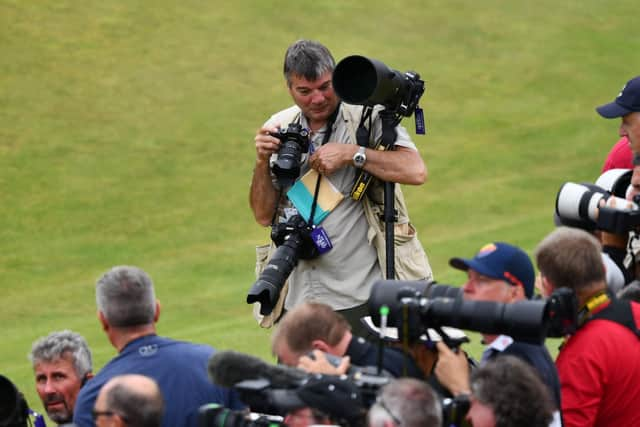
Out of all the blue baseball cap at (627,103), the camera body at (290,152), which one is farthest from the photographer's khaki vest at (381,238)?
the blue baseball cap at (627,103)

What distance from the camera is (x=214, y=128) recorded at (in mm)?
17547

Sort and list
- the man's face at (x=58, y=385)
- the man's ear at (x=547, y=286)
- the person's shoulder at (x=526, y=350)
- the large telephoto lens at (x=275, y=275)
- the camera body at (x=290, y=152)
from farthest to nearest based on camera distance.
Result: 1. the camera body at (x=290, y=152)
2. the large telephoto lens at (x=275, y=275)
3. the man's face at (x=58, y=385)
4. the man's ear at (x=547, y=286)
5. the person's shoulder at (x=526, y=350)

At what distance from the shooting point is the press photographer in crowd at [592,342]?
4531mm

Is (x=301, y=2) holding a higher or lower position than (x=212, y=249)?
higher

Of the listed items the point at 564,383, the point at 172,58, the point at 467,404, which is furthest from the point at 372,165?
the point at 172,58

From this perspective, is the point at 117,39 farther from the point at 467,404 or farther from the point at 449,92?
the point at 467,404

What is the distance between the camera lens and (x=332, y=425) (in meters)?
3.73

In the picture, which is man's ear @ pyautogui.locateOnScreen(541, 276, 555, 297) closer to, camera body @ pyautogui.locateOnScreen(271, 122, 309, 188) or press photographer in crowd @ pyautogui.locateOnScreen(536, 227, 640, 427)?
press photographer in crowd @ pyautogui.locateOnScreen(536, 227, 640, 427)

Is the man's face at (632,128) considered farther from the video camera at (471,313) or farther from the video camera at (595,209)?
the video camera at (471,313)

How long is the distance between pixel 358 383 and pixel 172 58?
15.8 m

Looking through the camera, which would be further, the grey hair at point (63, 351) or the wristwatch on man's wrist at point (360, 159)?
the wristwatch on man's wrist at point (360, 159)

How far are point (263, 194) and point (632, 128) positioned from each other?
190 centimetres

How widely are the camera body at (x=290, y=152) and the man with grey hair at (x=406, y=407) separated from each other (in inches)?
91.5

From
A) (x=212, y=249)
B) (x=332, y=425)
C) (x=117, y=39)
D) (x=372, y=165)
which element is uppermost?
(x=117, y=39)
